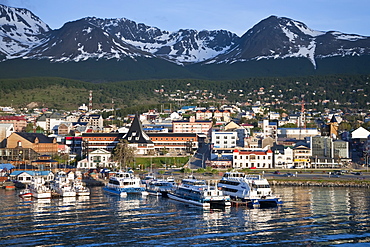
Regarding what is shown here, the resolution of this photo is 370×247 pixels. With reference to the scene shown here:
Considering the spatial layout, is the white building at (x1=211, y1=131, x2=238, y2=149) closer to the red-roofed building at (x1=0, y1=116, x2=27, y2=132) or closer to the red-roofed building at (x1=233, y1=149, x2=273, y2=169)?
the red-roofed building at (x1=233, y1=149, x2=273, y2=169)

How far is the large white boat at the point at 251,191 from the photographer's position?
137 feet

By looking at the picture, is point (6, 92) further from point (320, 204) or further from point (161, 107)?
point (320, 204)

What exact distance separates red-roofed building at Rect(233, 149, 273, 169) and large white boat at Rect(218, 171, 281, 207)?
23.9 meters

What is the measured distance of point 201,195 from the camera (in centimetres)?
4153

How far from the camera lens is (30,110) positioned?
135500mm

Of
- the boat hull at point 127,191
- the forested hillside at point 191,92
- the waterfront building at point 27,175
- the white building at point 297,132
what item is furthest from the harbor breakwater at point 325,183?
the forested hillside at point 191,92

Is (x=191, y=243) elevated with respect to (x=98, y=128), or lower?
lower

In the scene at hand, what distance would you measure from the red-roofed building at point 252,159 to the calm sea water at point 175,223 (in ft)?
77.5

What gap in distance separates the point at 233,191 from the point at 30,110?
98.8m

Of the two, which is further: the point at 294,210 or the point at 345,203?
the point at 345,203

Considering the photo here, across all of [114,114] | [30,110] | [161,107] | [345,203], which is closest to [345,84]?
[161,107]

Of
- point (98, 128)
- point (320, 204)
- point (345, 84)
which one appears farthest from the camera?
point (345, 84)

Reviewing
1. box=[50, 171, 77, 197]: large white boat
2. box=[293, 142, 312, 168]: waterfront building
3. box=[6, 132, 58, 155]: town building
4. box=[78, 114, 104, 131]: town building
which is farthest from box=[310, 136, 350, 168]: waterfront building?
box=[78, 114, 104, 131]: town building

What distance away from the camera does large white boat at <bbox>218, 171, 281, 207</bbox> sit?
137ft
